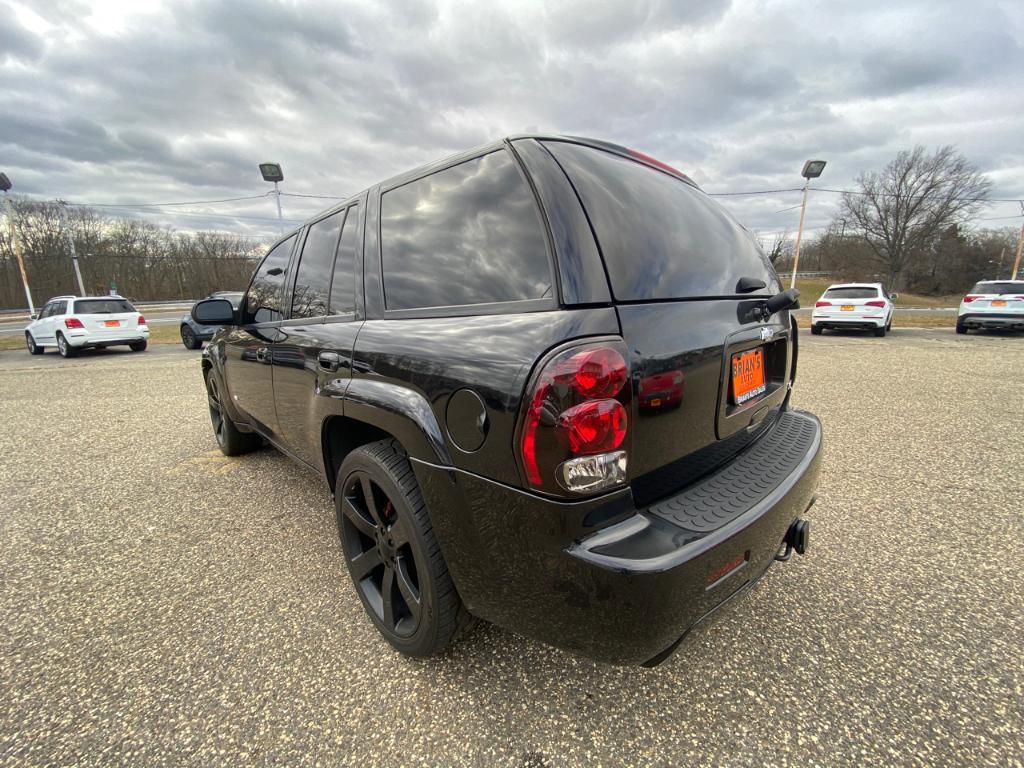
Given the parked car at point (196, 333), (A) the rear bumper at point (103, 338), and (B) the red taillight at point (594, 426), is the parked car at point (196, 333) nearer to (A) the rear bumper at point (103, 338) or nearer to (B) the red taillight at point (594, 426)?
(A) the rear bumper at point (103, 338)

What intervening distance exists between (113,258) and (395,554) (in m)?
54.3

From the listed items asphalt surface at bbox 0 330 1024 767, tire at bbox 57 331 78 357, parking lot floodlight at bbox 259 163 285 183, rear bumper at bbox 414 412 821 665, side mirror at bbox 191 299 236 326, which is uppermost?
parking lot floodlight at bbox 259 163 285 183

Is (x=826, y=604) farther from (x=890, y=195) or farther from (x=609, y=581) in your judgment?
(x=890, y=195)

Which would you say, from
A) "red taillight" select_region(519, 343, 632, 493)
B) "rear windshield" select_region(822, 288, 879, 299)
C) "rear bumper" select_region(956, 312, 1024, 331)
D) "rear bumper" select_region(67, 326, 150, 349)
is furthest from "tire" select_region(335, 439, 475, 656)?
"rear bumper" select_region(956, 312, 1024, 331)

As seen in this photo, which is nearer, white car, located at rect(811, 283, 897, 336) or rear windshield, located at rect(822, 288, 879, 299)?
white car, located at rect(811, 283, 897, 336)

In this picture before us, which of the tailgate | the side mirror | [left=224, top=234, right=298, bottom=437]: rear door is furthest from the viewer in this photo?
the side mirror

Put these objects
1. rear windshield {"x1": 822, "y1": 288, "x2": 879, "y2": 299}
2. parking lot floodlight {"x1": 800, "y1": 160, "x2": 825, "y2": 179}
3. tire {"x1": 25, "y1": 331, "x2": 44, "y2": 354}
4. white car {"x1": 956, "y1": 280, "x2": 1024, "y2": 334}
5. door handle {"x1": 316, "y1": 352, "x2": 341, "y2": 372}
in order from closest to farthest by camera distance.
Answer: door handle {"x1": 316, "y1": 352, "x2": 341, "y2": 372} → white car {"x1": 956, "y1": 280, "x2": 1024, "y2": 334} → rear windshield {"x1": 822, "y1": 288, "x2": 879, "y2": 299} → tire {"x1": 25, "y1": 331, "x2": 44, "y2": 354} → parking lot floodlight {"x1": 800, "y1": 160, "x2": 825, "y2": 179}

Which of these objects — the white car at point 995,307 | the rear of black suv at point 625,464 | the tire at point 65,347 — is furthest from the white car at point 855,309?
the tire at point 65,347

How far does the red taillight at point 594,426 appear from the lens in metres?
1.11

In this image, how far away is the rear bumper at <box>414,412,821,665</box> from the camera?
3.65 ft

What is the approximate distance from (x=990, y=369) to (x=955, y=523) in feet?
23.0

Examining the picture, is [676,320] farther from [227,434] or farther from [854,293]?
[854,293]

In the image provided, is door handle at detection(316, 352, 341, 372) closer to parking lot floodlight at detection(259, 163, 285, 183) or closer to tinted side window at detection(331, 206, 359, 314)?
tinted side window at detection(331, 206, 359, 314)

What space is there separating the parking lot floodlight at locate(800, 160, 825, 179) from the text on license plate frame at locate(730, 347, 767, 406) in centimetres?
2794
